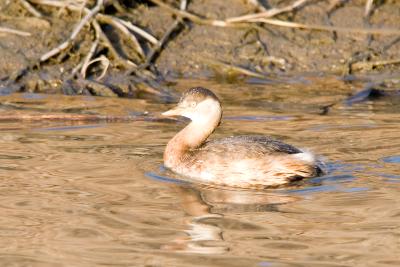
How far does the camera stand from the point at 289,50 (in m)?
11.4

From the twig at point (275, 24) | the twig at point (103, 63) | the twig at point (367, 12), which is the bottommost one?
the twig at point (103, 63)

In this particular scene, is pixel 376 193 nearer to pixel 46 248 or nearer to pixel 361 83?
pixel 46 248

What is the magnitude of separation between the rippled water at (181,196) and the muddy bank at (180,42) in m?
0.60

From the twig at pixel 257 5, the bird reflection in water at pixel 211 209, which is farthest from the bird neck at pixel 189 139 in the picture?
the twig at pixel 257 5

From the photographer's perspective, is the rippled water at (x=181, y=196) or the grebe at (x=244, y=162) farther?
the grebe at (x=244, y=162)

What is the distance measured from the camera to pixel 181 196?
7.11 metres

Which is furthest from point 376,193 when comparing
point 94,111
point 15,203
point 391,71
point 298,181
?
point 391,71

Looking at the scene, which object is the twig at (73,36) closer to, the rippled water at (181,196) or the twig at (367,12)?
the rippled water at (181,196)

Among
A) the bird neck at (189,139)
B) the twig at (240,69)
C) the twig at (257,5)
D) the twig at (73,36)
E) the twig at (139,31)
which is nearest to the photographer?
the bird neck at (189,139)

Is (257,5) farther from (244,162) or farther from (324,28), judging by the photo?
(244,162)

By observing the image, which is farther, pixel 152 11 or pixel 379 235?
pixel 152 11

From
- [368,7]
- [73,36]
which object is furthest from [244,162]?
[368,7]

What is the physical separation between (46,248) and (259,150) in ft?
6.86

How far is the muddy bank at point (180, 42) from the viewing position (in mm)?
10555
